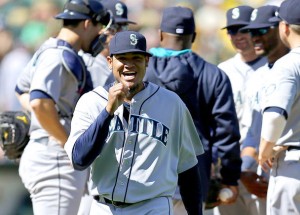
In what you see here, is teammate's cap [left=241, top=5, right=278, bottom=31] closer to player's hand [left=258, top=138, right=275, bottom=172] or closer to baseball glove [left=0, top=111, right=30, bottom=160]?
player's hand [left=258, top=138, right=275, bottom=172]

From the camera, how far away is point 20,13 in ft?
42.8

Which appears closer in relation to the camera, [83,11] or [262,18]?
[83,11]

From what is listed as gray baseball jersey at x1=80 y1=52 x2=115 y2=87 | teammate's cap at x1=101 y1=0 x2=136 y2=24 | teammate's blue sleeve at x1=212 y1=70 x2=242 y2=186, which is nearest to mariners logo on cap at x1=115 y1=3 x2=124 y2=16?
teammate's cap at x1=101 y1=0 x2=136 y2=24

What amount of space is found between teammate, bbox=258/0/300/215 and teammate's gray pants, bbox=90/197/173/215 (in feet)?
3.69

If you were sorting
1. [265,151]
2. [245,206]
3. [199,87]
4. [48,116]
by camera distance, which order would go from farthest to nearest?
[245,206] → [199,87] → [48,116] → [265,151]

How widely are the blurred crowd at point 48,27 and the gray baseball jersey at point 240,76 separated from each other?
371cm

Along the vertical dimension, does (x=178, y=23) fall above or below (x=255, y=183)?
above

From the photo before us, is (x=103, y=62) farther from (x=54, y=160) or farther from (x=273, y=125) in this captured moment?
(x=273, y=125)

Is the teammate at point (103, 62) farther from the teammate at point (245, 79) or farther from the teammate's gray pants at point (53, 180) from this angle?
the teammate at point (245, 79)

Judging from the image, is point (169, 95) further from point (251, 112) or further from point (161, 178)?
point (251, 112)

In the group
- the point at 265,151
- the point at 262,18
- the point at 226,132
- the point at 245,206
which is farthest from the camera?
the point at 245,206

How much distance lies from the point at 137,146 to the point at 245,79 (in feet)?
9.35

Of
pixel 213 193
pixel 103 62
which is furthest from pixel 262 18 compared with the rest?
pixel 213 193

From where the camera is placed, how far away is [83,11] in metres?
6.60
